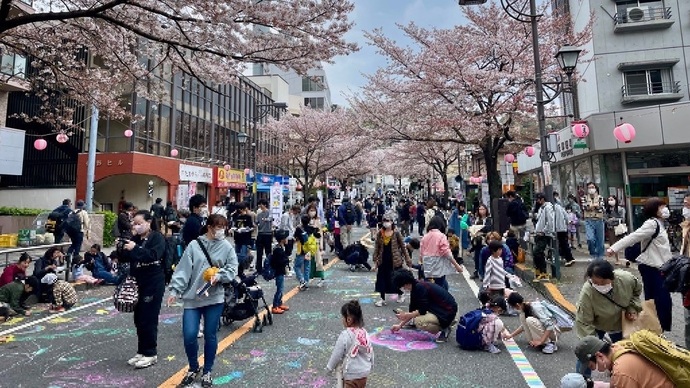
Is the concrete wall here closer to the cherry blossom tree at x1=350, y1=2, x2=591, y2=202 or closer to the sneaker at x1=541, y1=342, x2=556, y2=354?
the cherry blossom tree at x1=350, y1=2, x2=591, y2=202

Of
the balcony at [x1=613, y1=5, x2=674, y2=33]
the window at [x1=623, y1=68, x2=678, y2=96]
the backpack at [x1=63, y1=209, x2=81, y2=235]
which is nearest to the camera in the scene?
the backpack at [x1=63, y1=209, x2=81, y2=235]

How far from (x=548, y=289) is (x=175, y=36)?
8.62 metres

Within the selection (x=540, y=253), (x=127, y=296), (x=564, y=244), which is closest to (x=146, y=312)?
(x=127, y=296)

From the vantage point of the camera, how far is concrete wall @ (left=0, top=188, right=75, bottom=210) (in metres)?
22.1

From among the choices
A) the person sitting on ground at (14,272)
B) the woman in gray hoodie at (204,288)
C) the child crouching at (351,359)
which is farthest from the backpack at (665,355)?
the person sitting on ground at (14,272)

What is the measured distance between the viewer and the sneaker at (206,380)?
3668 millimetres

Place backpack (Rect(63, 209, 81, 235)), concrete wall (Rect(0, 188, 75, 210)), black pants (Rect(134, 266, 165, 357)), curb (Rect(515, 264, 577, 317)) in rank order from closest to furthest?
black pants (Rect(134, 266, 165, 357)) < curb (Rect(515, 264, 577, 317)) < backpack (Rect(63, 209, 81, 235)) < concrete wall (Rect(0, 188, 75, 210))

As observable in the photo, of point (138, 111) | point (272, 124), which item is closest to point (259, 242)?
point (138, 111)

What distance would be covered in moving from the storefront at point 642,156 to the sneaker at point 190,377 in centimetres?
1446

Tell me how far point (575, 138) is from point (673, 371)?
14.9 metres

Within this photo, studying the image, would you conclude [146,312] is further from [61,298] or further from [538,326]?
[538,326]

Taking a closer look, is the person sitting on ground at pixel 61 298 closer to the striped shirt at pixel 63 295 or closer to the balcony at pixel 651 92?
the striped shirt at pixel 63 295

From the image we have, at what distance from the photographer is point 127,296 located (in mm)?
4289

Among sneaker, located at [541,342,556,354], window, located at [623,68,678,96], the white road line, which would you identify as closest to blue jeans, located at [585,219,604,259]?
sneaker, located at [541,342,556,354]
